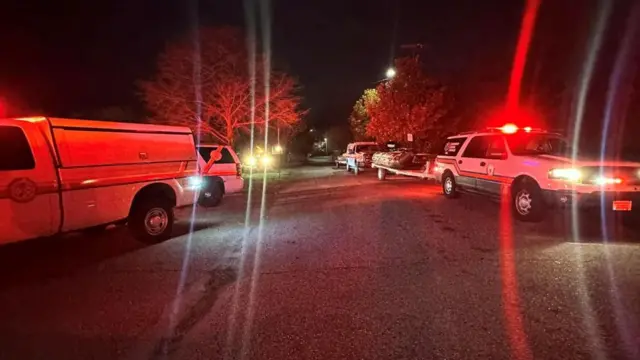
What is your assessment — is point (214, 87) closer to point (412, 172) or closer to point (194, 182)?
point (412, 172)

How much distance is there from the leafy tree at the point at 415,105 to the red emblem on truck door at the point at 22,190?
98.5ft

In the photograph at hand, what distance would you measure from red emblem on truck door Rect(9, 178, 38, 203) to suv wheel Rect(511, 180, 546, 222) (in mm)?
8840

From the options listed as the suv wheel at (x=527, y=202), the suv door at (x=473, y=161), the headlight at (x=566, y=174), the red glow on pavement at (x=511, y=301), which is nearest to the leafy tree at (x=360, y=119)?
the suv door at (x=473, y=161)

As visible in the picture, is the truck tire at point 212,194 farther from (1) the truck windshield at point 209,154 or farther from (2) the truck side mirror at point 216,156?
(2) the truck side mirror at point 216,156

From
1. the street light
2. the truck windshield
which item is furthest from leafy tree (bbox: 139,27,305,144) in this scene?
the truck windshield

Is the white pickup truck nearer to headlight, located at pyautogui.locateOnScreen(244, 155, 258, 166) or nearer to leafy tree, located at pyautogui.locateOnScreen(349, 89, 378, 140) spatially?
headlight, located at pyautogui.locateOnScreen(244, 155, 258, 166)

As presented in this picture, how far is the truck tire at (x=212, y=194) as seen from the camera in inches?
571

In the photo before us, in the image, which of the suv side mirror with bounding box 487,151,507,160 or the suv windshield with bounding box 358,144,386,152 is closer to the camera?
the suv side mirror with bounding box 487,151,507,160

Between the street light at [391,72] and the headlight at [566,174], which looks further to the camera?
the street light at [391,72]

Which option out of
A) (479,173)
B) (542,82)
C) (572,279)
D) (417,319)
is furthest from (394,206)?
(542,82)

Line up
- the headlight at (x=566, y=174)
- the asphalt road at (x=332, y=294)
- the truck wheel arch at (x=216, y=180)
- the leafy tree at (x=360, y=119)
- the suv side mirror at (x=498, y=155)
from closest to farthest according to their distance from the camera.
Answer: the asphalt road at (x=332, y=294), the headlight at (x=566, y=174), the suv side mirror at (x=498, y=155), the truck wheel arch at (x=216, y=180), the leafy tree at (x=360, y=119)

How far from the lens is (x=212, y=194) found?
1466 centimetres

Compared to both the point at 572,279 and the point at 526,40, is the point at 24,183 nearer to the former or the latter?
the point at 572,279

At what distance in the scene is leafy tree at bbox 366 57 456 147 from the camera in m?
34.8
